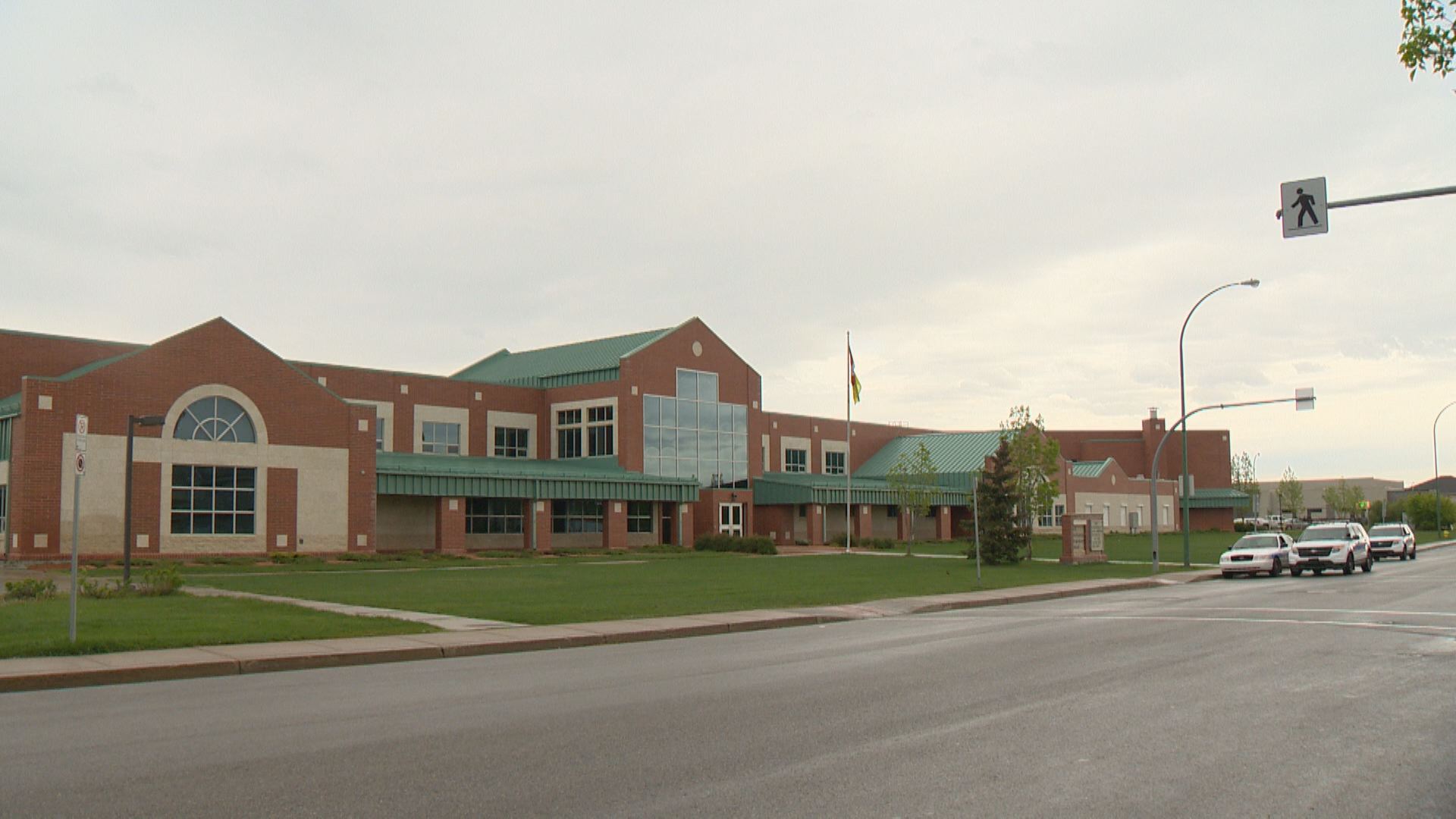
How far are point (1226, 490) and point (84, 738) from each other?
11109cm

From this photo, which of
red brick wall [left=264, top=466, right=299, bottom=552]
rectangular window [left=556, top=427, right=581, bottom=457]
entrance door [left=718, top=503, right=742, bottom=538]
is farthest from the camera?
entrance door [left=718, top=503, right=742, bottom=538]

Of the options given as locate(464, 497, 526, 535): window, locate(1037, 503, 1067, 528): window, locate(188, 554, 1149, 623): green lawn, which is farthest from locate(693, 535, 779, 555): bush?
locate(1037, 503, 1067, 528): window

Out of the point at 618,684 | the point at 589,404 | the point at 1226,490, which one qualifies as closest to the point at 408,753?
the point at 618,684

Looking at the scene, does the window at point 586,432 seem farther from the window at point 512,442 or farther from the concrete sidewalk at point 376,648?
the concrete sidewalk at point 376,648

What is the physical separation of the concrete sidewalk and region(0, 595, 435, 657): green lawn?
1.31ft

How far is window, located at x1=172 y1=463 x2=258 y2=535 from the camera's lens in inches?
1671

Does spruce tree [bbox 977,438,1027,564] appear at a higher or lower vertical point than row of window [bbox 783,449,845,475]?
lower

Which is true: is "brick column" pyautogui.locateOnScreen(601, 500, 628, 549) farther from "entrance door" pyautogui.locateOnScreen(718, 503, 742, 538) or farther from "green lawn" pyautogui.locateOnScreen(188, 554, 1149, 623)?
"green lawn" pyautogui.locateOnScreen(188, 554, 1149, 623)

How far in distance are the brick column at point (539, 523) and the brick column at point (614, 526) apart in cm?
349

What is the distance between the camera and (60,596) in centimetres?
2292

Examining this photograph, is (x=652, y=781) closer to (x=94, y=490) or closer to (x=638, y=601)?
(x=638, y=601)

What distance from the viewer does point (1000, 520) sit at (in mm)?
45719

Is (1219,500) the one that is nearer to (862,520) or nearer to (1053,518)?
(1053,518)

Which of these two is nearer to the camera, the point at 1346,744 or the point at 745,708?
the point at 1346,744
